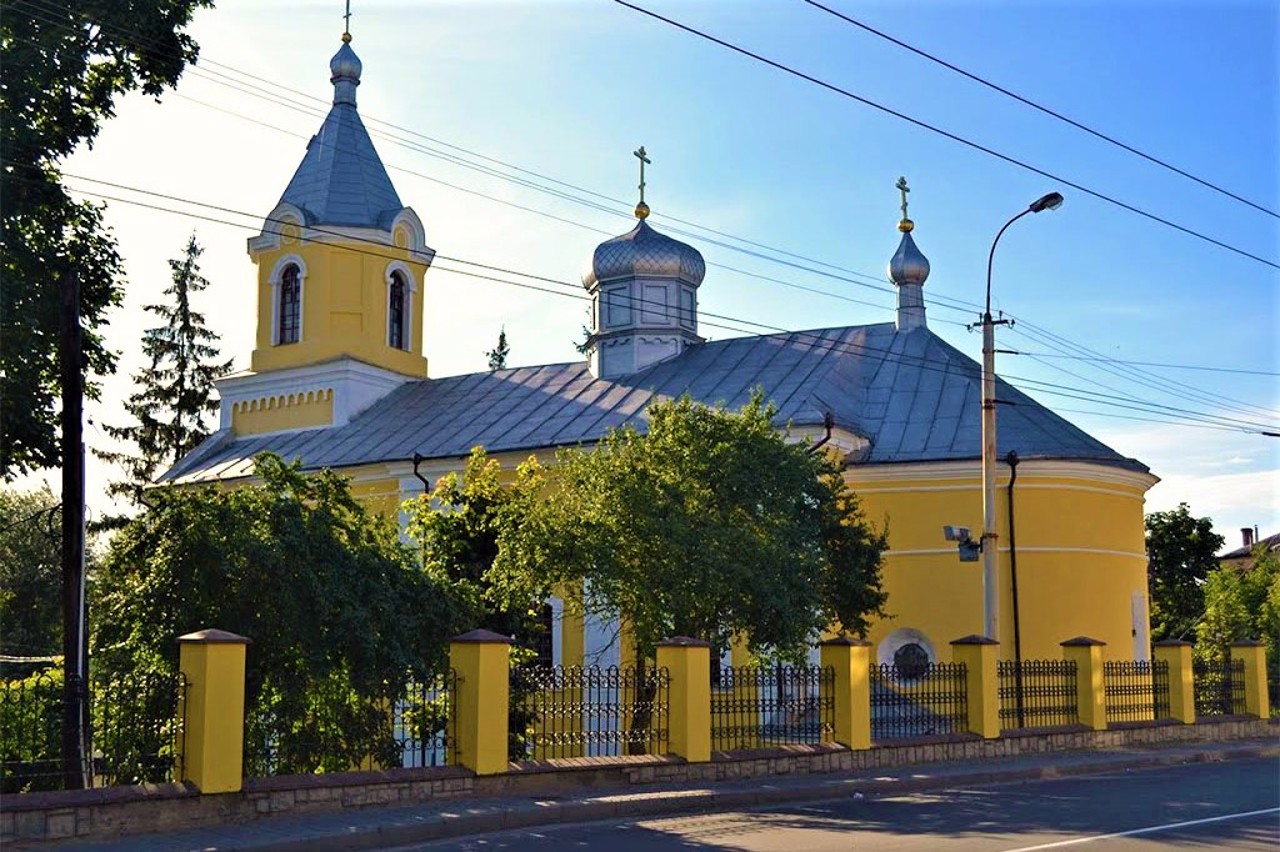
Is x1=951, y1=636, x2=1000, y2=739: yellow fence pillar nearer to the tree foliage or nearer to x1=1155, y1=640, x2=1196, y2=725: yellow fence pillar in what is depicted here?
Answer: the tree foliage

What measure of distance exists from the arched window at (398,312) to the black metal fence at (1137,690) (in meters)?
20.6

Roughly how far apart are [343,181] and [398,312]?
354cm

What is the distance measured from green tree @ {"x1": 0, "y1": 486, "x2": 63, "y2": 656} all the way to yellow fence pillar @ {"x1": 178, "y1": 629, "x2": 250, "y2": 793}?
31296mm

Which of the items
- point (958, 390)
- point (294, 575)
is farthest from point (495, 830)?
point (958, 390)

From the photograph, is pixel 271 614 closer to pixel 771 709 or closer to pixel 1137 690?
pixel 771 709

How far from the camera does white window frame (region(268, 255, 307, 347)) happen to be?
34875 mm

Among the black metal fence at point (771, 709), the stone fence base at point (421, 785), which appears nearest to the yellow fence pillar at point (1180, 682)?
the stone fence base at point (421, 785)

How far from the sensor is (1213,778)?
16141mm

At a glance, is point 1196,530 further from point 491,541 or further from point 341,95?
point 491,541

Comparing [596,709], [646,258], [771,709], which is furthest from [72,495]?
[646,258]

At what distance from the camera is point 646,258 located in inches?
1273

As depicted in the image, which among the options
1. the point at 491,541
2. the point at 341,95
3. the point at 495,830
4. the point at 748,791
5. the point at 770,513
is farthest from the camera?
the point at 341,95

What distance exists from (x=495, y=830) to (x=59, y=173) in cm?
934

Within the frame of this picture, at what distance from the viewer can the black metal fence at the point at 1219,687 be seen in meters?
23.0
